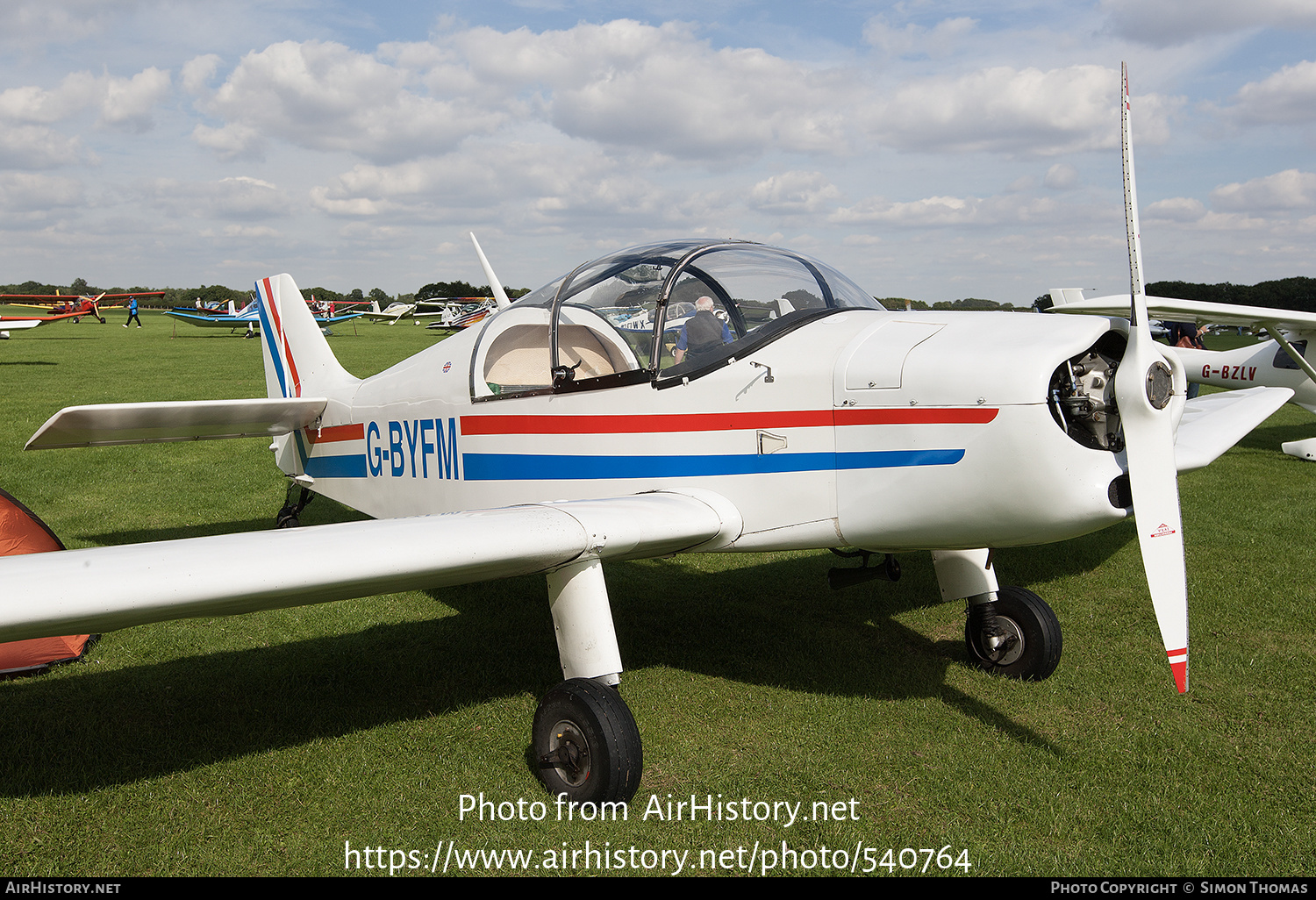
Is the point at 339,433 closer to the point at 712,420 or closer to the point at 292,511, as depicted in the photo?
the point at 292,511

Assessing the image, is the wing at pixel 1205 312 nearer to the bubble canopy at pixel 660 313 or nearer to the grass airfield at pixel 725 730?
the grass airfield at pixel 725 730

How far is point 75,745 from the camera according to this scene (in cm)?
358

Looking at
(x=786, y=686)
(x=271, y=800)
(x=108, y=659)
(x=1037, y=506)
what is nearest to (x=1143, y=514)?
(x=1037, y=506)

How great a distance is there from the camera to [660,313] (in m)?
3.85

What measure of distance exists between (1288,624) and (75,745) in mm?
6852

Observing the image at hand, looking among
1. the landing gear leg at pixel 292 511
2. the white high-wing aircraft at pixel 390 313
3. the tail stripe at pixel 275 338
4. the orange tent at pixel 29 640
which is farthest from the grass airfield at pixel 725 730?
the white high-wing aircraft at pixel 390 313

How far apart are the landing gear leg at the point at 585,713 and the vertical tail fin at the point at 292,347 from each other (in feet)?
12.3

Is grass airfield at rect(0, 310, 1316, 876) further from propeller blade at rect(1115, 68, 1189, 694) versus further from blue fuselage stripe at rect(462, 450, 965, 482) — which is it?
blue fuselage stripe at rect(462, 450, 965, 482)

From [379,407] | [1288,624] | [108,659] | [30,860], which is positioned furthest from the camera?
[379,407]

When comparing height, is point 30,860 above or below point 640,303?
below

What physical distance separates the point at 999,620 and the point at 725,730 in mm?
1754

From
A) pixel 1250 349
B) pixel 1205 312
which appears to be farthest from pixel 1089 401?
pixel 1250 349

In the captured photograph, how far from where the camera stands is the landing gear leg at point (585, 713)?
3.12 meters

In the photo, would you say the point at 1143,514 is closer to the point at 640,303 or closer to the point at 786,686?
the point at 786,686
